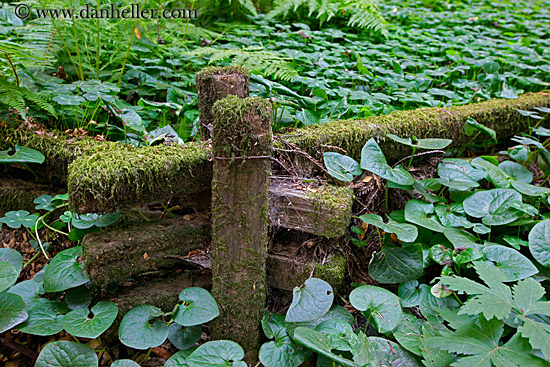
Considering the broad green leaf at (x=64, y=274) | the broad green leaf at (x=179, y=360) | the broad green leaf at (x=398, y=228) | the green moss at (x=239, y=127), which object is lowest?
the broad green leaf at (x=179, y=360)

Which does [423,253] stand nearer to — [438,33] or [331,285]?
[331,285]

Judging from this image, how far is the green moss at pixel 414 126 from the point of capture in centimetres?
215

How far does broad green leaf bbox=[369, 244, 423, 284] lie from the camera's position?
6.24 ft

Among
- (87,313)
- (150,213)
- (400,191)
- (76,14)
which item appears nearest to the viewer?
(87,313)

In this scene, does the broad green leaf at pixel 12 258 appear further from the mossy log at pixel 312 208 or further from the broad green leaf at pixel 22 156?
the mossy log at pixel 312 208

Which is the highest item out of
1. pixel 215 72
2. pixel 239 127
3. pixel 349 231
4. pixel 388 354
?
pixel 215 72

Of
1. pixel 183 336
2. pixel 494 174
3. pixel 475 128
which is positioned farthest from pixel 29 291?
pixel 475 128

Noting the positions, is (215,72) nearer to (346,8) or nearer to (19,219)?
(19,219)

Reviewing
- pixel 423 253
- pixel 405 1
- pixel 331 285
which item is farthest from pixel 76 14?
pixel 405 1

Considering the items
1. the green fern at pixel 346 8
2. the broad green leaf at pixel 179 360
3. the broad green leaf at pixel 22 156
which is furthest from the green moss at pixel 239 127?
the green fern at pixel 346 8

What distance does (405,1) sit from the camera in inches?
238

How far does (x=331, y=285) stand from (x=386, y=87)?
199 cm

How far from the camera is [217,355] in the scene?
159cm

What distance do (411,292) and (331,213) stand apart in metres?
0.59
